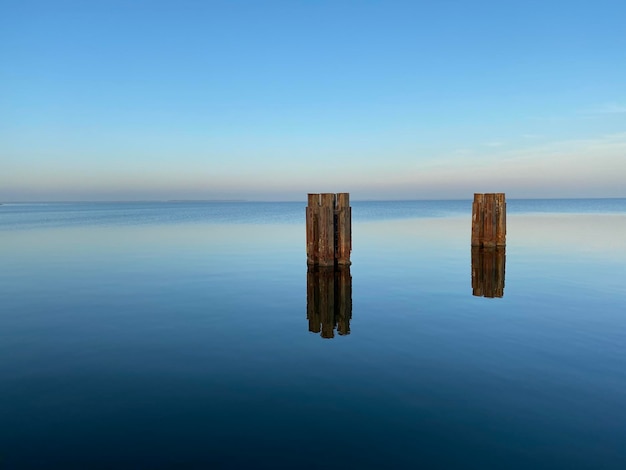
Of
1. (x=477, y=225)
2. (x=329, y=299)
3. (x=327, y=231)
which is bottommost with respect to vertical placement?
(x=329, y=299)

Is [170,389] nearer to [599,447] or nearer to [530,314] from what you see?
[599,447]

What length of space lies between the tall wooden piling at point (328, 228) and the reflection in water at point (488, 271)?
18.5 feet

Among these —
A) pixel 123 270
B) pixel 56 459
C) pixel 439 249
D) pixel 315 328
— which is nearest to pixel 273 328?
pixel 315 328

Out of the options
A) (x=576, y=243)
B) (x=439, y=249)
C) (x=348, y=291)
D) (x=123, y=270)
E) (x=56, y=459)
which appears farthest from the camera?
(x=576, y=243)

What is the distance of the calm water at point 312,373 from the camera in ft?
19.0

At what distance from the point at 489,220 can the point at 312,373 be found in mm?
20399

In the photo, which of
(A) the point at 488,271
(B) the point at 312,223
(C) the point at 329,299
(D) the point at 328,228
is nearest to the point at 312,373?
(C) the point at 329,299

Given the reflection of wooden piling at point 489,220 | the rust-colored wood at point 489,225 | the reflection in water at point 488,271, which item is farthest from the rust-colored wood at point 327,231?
the rust-colored wood at point 489,225

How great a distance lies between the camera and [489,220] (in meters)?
25.6

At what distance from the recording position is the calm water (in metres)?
5.78

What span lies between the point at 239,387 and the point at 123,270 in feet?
50.5

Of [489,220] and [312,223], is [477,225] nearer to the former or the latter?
[489,220]

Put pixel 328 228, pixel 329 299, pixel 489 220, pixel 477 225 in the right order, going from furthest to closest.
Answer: pixel 477 225
pixel 489 220
pixel 328 228
pixel 329 299

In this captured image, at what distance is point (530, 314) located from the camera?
1259 cm
